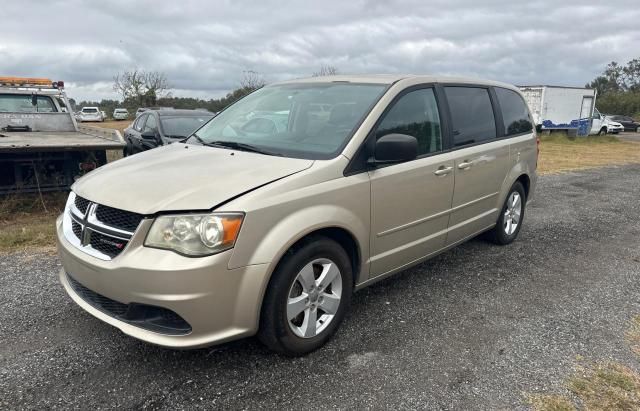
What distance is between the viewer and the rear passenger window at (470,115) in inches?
161

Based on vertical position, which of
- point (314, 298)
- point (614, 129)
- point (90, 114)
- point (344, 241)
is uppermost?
point (344, 241)

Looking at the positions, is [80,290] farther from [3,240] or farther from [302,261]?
[3,240]

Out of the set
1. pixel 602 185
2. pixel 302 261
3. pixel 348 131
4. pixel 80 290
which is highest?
pixel 348 131

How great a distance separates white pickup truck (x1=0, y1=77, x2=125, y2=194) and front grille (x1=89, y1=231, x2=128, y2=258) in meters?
3.61

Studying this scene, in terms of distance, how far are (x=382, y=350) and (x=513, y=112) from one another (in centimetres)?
338

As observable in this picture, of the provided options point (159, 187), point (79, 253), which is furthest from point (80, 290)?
point (159, 187)

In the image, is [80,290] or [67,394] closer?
[67,394]

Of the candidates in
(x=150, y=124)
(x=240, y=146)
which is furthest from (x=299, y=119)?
(x=150, y=124)

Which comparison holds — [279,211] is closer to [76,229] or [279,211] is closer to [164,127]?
[76,229]

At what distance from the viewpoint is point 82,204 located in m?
2.93

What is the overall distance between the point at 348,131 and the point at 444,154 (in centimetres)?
106

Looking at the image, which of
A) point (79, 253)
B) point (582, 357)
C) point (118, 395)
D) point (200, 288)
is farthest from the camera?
point (582, 357)

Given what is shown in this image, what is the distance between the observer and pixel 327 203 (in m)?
2.88

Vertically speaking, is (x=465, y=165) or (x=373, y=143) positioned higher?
(x=373, y=143)
